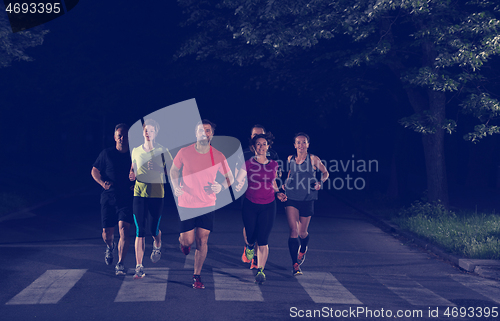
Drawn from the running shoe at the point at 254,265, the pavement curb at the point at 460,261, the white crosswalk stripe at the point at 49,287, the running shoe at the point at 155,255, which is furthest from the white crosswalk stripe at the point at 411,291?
the white crosswalk stripe at the point at 49,287

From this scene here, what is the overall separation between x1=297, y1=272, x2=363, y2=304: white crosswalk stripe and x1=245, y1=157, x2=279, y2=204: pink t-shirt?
1200 millimetres

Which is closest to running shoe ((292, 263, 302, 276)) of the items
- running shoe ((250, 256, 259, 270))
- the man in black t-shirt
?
running shoe ((250, 256, 259, 270))

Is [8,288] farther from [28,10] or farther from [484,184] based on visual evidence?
[484,184]

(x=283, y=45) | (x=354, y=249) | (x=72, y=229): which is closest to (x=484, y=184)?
(x=283, y=45)

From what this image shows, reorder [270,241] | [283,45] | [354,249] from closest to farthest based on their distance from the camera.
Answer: [354,249] → [270,241] → [283,45]

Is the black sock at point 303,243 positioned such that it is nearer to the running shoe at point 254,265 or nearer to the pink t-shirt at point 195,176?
the running shoe at point 254,265

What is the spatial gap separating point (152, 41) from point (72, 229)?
20.0 meters

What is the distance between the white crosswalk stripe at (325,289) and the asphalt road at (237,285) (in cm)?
1

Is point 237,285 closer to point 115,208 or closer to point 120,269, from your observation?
point 120,269

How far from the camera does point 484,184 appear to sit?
79.5ft

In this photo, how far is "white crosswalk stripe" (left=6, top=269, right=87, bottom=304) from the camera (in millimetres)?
6250

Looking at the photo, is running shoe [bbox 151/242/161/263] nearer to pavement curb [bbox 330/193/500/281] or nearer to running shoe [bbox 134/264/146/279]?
running shoe [bbox 134/264/146/279]

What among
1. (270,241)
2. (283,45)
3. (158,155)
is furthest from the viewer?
(283,45)

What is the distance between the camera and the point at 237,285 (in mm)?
7012
